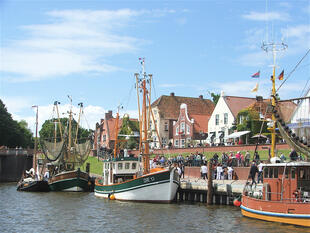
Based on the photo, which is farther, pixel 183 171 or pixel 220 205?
pixel 183 171

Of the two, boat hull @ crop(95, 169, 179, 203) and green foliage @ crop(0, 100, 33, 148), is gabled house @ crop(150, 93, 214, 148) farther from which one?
boat hull @ crop(95, 169, 179, 203)

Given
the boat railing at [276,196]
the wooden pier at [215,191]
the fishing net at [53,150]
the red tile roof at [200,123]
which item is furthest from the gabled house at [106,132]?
the boat railing at [276,196]

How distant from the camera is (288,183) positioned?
26250 mm

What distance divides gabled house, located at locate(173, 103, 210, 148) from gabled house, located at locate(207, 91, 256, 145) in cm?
392

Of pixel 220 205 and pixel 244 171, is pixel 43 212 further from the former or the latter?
pixel 244 171

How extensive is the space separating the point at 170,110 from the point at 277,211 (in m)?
63.1

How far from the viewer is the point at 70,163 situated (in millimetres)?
56906

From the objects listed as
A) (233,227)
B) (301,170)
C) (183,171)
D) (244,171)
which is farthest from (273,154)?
(183,171)

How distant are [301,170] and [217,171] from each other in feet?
43.4

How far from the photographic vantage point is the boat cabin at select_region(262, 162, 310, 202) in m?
25.7

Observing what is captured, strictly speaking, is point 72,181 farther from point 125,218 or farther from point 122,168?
point 125,218

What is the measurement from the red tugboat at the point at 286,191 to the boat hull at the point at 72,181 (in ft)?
86.2

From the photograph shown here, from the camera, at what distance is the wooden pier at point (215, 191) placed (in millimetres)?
33822

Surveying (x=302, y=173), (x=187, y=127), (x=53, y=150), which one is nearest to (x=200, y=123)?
(x=187, y=127)
